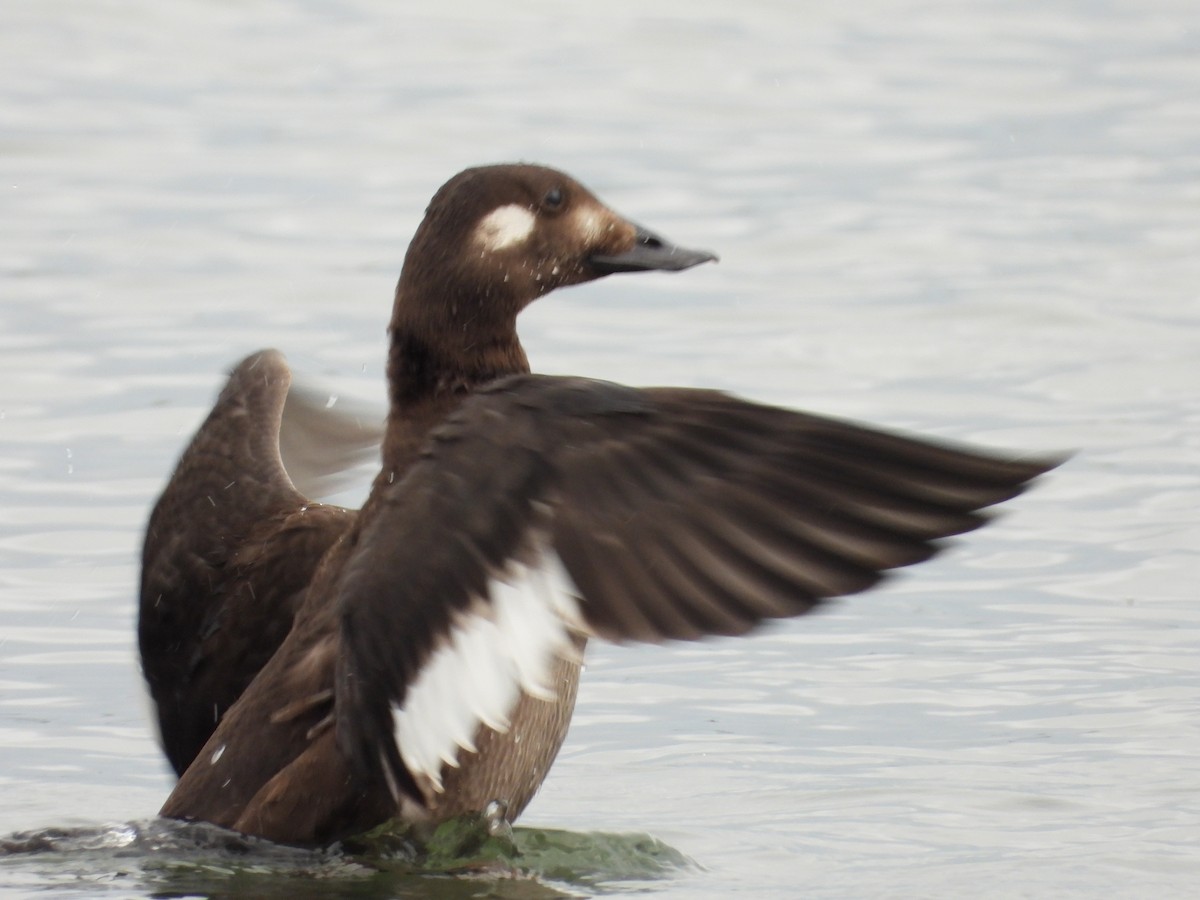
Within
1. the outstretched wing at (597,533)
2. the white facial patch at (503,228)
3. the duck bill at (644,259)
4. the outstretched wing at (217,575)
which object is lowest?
the outstretched wing at (217,575)

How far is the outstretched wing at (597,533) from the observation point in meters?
4.19

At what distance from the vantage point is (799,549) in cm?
423

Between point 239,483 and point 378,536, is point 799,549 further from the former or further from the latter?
point 239,483

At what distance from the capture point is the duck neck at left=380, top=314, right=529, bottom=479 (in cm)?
519

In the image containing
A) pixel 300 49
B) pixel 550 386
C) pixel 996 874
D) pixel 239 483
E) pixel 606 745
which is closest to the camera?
pixel 550 386

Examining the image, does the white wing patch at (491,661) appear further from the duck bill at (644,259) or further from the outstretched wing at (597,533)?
the duck bill at (644,259)

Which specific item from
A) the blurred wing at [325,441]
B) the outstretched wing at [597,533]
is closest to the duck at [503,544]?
the outstretched wing at [597,533]

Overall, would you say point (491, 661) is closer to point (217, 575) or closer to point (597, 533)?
point (597, 533)

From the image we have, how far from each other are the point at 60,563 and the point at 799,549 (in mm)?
Answer: 4061

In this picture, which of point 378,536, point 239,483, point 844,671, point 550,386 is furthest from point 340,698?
point 844,671

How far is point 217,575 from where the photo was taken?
5609 millimetres

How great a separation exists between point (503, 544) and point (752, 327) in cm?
646

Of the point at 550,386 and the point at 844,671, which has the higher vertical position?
the point at 550,386

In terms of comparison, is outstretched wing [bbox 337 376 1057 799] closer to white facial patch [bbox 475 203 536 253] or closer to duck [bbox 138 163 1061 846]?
duck [bbox 138 163 1061 846]
